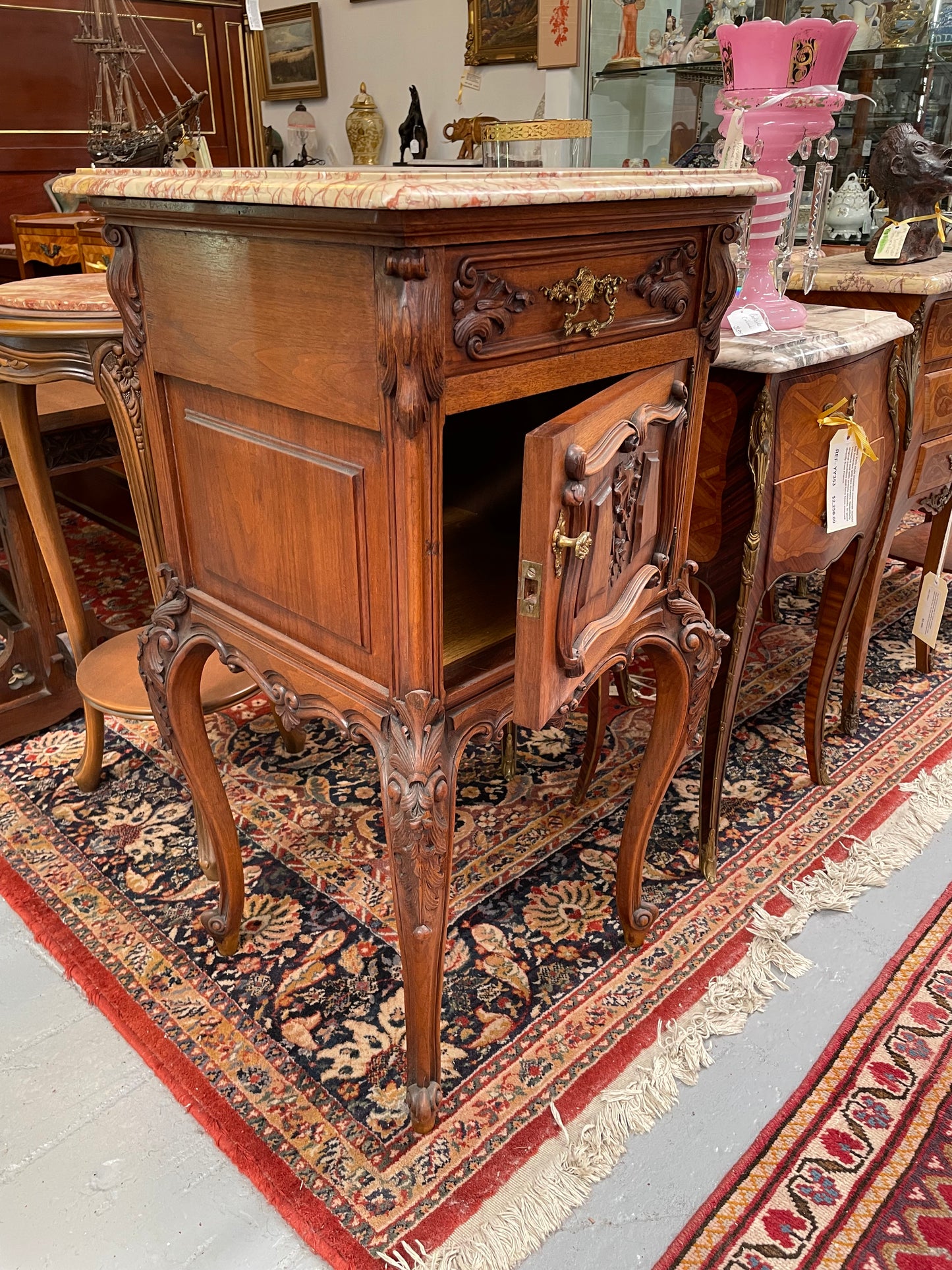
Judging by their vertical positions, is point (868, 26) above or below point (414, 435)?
above

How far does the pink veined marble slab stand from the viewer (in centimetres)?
136

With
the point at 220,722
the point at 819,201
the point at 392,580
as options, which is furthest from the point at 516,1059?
the point at 819,201

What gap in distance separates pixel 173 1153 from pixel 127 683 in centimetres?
84

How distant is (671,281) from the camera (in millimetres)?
1045

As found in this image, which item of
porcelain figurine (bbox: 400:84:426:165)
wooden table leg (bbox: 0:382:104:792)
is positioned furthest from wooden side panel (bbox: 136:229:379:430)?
porcelain figurine (bbox: 400:84:426:165)

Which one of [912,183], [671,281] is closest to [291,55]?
[912,183]

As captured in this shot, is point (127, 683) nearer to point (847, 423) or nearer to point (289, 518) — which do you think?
point (289, 518)

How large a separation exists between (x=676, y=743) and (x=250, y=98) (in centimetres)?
497

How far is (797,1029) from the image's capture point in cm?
131

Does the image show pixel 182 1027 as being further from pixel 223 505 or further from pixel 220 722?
pixel 220 722

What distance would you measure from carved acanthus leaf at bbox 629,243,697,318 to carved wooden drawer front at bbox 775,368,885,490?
0.33m

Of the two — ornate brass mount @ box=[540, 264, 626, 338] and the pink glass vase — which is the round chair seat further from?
the pink glass vase

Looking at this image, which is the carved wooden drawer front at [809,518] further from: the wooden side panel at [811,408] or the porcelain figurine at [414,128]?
the porcelain figurine at [414,128]

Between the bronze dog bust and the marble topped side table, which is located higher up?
the bronze dog bust
